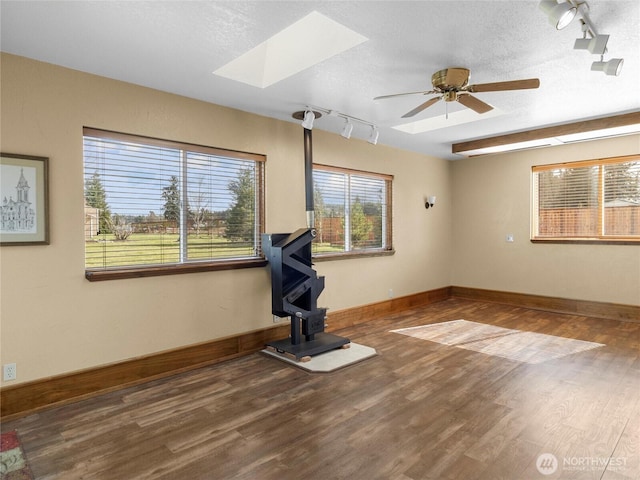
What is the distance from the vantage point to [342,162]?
5059mm

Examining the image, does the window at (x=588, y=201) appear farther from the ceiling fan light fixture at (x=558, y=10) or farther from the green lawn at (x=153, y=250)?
the green lawn at (x=153, y=250)

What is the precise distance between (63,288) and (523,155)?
6.26 m

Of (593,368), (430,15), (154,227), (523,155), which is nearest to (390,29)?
(430,15)

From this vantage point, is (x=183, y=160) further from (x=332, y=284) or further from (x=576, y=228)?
(x=576, y=228)

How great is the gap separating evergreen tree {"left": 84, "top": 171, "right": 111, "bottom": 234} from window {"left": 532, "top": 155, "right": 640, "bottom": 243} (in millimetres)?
5880

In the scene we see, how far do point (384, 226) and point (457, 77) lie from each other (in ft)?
10.1

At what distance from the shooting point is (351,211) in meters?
5.34

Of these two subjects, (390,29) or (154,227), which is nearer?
(390,29)

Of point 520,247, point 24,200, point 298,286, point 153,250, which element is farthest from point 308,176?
point 520,247

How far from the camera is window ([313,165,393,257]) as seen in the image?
4.94 meters

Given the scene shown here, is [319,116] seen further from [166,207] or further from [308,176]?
[166,207]

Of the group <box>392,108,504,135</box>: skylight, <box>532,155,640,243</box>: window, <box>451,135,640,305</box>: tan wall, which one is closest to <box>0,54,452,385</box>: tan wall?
<box>392,108,504,135</box>: skylight

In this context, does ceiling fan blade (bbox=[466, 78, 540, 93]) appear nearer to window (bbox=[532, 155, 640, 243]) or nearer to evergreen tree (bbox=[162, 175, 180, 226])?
evergreen tree (bbox=[162, 175, 180, 226])

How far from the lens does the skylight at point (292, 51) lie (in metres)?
2.67
